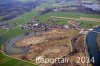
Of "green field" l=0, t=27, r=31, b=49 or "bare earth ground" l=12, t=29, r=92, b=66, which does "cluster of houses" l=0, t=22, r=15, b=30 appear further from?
"bare earth ground" l=12, t=29, r=92, b=66

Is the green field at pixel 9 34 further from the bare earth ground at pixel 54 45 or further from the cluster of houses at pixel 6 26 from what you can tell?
the bare earth ground at pixel 54 45

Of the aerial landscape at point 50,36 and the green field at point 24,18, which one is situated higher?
the green field at point 24,18

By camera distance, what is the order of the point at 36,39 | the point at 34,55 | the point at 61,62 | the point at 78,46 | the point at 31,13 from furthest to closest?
the point at 31,13, the point at 36,39, the point at 78,46, the point at 34,55, the point at 61,62

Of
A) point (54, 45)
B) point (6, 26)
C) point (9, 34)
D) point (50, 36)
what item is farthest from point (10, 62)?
point (6, 26)

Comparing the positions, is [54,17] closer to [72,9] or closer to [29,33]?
Answer: [72,9]

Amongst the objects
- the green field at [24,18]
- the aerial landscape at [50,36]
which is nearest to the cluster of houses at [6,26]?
the aerial landscape at [50,36]

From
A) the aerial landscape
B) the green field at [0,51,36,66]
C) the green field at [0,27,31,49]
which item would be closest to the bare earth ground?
the aerial landscape

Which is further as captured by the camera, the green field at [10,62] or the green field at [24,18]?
the green field at [24,18]

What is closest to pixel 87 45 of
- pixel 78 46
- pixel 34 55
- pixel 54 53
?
pixel 78 46
